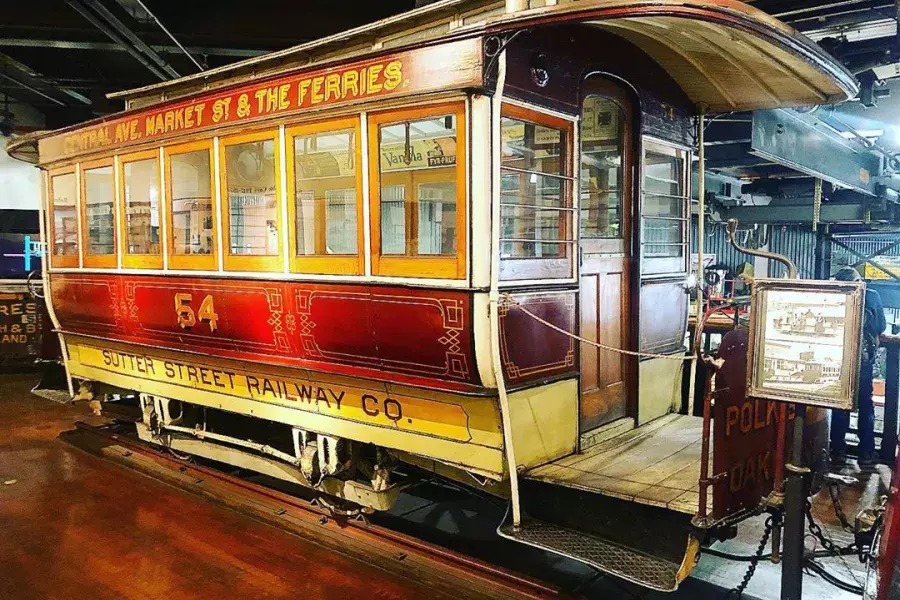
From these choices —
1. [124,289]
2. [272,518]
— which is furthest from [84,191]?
[272,518]

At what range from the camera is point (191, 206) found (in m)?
5.22

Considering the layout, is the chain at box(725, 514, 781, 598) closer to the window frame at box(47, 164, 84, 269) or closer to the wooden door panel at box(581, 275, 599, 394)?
the wooden door panel at box(581, 275, 599, 394)

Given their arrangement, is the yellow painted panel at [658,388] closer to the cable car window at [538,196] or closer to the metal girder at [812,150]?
the cable car window at [538,196]

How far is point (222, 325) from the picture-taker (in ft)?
16.4

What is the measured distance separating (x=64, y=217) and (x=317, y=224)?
3.60 metres

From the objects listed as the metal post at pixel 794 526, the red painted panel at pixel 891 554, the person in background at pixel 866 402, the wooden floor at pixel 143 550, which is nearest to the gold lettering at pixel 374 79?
the metal post at pixel 794 526

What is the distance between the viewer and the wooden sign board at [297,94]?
347 centimetres

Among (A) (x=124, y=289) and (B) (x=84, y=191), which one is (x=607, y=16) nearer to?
(A) (x=124, y=289)

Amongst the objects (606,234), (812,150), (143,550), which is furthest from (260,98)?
(812,150)

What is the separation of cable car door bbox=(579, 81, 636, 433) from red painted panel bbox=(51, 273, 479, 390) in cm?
108

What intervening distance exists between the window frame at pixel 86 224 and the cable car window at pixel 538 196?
3.70 metres

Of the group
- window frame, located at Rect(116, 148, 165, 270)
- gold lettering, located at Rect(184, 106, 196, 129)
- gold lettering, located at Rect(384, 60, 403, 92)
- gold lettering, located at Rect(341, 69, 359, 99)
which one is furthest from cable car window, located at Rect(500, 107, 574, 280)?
window frame, located at Rect(116, 148, 165, 270)

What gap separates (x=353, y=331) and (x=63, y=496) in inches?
120

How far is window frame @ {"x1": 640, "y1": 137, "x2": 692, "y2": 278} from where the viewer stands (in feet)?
14.8
